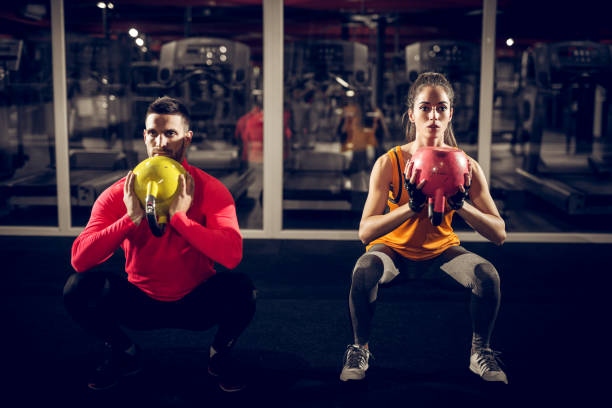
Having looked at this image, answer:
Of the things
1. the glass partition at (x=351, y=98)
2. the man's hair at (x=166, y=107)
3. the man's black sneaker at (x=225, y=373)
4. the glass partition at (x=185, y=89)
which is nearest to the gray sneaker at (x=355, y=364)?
the man's black sneaker at (x=225, y=373)

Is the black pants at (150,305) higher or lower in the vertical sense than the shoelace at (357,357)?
higher

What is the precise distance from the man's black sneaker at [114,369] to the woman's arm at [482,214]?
3.97 feet

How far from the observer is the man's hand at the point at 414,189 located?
1.75m

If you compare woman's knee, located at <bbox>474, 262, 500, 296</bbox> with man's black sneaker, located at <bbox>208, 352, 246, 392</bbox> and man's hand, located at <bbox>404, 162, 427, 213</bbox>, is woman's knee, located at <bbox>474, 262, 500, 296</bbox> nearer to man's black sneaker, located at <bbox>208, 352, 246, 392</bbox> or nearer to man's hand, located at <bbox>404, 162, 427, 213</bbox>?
man's hand, located at <bbox>404, 162, 427, 213</bbox>

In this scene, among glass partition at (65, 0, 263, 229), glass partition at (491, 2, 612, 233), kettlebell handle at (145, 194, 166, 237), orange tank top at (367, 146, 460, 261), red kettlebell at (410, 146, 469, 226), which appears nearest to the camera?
kettlebell handle at (145, 194, 166, 237)

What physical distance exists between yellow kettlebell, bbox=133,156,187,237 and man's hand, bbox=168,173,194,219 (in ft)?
0.05

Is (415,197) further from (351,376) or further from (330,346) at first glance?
(330,346)

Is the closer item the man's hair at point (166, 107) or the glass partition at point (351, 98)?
the man's hair at point (166, 107)

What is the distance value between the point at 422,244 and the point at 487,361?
455mm

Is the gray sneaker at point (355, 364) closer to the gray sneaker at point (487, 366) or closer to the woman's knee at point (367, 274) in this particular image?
the woman's knee at point (367, 274)

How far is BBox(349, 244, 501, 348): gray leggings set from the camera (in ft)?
6.42

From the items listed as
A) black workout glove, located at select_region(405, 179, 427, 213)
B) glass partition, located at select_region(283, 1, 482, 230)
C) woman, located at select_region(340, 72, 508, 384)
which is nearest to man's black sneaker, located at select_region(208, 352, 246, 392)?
woman, located at select_region(340, 72, 508, 384)

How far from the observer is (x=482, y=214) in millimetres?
1915

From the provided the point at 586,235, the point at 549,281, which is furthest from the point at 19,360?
the point at 586,235
